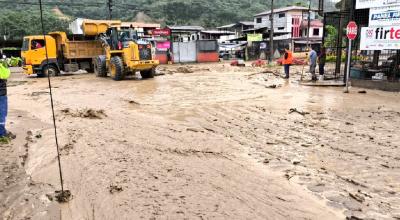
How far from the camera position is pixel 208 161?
18.8 feet

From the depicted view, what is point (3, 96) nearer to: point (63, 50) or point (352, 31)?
point (352, 31)

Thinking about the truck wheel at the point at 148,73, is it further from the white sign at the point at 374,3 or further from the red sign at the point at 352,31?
the white sign at the point at 374,3

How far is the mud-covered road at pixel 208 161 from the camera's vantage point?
4195mm

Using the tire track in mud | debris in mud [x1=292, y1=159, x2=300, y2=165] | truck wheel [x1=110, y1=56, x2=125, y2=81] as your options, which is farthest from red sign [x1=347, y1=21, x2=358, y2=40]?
truck wheel [x1=110, y1=56, x2=125, y2=81]

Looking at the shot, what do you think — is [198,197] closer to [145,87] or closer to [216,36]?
[145,87]

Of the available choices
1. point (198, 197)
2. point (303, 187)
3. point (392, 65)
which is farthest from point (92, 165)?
point (392, 65)

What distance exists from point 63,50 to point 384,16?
1728 cm

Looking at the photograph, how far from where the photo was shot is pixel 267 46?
41062mm

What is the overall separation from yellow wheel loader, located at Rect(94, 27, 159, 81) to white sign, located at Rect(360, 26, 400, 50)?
9.50 meters

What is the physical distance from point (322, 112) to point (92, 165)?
6470 millimetres

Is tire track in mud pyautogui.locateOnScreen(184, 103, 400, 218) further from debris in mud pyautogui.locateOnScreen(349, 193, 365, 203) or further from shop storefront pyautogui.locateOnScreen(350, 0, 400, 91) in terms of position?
shop storefront pyautogui.locateOnScreen(350, 0, 400, 91)

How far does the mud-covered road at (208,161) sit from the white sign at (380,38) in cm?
331

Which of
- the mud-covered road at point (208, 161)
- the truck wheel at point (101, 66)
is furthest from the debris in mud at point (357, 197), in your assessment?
the truck wheel at point (101, 66)

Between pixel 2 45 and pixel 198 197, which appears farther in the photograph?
pixel 2 45
